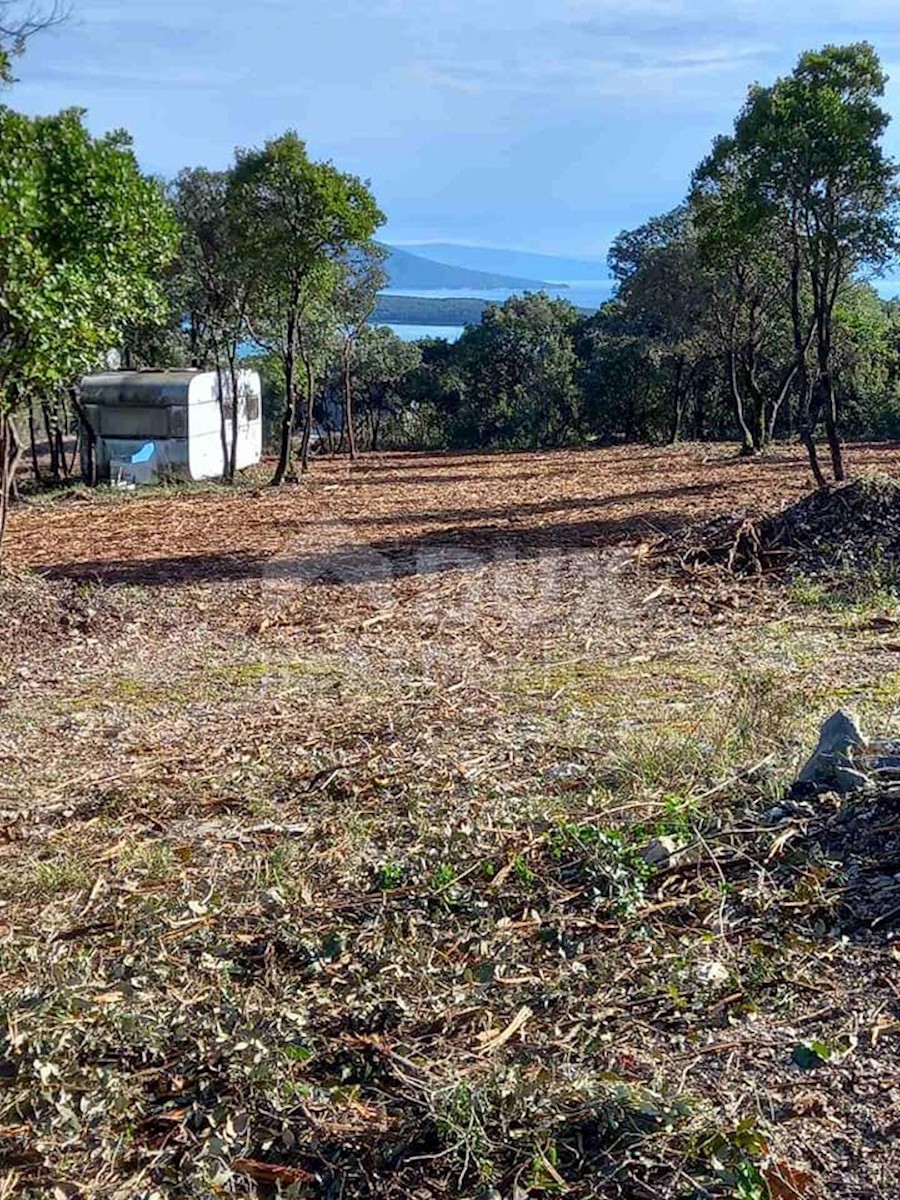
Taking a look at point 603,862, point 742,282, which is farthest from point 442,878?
point 742,282

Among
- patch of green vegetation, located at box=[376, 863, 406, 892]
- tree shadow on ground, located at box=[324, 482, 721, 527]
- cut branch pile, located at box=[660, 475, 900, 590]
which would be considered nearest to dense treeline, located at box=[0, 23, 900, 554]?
tree shadow on ground, located at box=[324, 482, 721, 527]

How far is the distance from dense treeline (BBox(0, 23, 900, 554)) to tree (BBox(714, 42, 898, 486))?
0.03m

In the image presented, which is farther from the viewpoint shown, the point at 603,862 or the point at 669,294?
the point at 669,294

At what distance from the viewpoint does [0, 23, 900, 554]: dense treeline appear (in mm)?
7312

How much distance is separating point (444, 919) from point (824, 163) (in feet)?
32.3

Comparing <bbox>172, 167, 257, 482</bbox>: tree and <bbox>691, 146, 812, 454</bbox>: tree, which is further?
<bbox>172, 167, 257, 482</bbox>: tree

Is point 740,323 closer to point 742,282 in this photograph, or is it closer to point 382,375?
point 742,282

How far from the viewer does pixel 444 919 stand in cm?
281

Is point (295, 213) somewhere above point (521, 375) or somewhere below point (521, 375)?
above

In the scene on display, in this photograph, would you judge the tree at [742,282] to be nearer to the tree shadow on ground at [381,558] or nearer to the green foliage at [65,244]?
the tree shadow on ground at [381,558]

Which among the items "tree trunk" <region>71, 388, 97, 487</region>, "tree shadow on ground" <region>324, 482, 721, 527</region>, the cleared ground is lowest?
the cleared ground

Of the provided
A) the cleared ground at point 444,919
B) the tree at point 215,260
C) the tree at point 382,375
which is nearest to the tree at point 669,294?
the tree at point 215,260

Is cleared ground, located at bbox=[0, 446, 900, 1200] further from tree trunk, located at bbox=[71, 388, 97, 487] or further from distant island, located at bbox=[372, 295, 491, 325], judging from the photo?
distant island, located at bbox=[372, 295, 491, 325]

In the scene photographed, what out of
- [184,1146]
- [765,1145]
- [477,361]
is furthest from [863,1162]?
[477,361]
